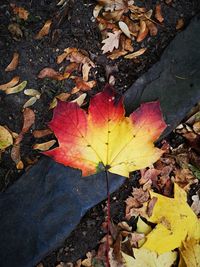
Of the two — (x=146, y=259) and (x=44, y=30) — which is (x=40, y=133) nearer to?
(x=44, y=30)

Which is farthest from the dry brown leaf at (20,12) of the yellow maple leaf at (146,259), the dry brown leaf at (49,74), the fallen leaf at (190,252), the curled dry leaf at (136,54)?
the fallen leaf at (190,252)

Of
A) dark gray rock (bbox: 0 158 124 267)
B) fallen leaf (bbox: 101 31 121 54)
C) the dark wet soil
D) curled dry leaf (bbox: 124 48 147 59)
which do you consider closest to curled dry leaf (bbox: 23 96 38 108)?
the dark wet soil

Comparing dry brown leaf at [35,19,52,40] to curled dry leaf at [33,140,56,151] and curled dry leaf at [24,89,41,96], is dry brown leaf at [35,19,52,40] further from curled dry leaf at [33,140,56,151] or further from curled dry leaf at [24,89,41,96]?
curled dry leaf at [33,140,56,151]

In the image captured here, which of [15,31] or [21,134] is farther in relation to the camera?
[15,31]

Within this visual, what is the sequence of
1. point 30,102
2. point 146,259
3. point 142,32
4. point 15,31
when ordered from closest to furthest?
point 146,259
point 30,102
point 15,31
point 142,32

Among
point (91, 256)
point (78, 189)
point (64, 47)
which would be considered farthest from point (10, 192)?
point (64, 47)

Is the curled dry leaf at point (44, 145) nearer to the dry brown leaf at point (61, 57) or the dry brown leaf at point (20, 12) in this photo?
the dry brown leaf at point (61, 57)

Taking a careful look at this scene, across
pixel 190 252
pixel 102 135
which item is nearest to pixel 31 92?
pixel 102 135

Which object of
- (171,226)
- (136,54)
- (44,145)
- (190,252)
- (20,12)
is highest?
(20,12)
